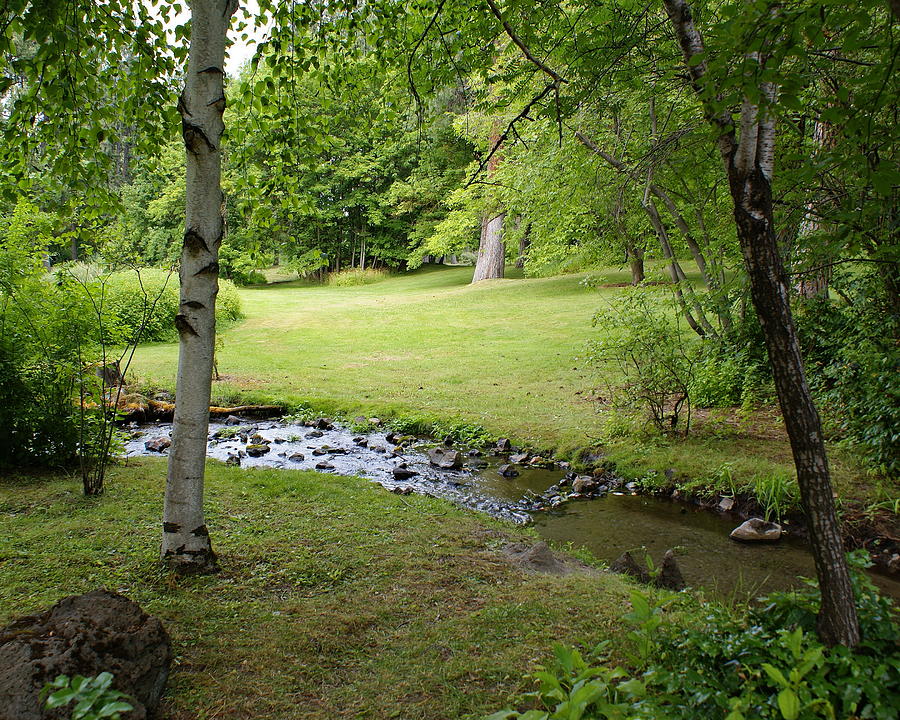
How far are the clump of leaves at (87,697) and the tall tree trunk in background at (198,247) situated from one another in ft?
5.09

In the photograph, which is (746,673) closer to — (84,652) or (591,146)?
(84,652)

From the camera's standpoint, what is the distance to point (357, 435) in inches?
387

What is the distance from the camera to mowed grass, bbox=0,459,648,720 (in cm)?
278

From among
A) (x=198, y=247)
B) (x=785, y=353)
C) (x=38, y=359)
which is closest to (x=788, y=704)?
(x=785, y=353)

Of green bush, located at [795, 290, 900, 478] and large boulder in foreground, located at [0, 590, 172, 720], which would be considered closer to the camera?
large boulder in foreground, located at [0, 590, 172, 720]

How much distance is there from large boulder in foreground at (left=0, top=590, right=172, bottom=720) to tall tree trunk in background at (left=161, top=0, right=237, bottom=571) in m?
1.02

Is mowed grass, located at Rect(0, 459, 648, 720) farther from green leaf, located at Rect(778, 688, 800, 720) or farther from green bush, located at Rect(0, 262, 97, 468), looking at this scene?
green leaf, located at Rect(778, 688, 800, 720)

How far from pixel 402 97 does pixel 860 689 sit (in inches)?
187

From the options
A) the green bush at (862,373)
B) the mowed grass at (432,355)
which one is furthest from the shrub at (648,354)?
the green bush at (862,373)

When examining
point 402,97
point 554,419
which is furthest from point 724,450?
point 402,97

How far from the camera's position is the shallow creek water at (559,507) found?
5.07 meters

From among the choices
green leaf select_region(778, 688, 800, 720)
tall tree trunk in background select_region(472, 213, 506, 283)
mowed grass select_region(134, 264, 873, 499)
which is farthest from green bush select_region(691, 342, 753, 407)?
tall tree trunk in background select_region(472, 213, 506, 283)

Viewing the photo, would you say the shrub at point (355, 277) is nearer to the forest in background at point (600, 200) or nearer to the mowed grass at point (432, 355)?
the mowed grass at point (432, 355)

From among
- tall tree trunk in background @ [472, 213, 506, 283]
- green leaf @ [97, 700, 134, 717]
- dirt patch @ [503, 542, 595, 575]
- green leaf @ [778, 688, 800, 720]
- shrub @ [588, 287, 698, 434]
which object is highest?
tall tree trunk in background @ [472, 213, 506, 283]
